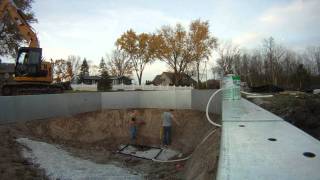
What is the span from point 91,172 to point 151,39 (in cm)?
4912

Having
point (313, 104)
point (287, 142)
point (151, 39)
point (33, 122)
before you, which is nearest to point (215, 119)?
point (313, 104)

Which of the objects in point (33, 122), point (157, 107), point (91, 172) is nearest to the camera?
point (91, 172)

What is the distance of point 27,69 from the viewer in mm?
22125

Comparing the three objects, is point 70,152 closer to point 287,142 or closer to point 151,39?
point 287,142

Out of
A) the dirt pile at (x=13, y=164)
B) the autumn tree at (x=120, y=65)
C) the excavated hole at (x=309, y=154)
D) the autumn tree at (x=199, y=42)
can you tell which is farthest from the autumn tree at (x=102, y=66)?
the excavated hole at (x=309, y=154)

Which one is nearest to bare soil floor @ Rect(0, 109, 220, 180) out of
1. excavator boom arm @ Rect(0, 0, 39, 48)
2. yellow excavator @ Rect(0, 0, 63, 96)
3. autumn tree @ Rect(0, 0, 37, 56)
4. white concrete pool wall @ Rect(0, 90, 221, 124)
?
white concrete pool wall @ Rect(0, 90, 221, 124)

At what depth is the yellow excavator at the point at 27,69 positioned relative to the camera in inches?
858

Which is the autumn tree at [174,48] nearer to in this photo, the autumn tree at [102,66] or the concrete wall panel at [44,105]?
the autumn tree at [102,66]

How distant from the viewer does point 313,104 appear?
6957mm

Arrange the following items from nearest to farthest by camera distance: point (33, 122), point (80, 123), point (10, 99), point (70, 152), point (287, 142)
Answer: point (287, 142) < point (70, 152) < point (10, 99) < point (33, 122) < point (80, 123)

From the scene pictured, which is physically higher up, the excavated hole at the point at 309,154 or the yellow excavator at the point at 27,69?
the yellow excavator at the point at 27,69

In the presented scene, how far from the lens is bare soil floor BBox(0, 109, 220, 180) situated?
1133 cm

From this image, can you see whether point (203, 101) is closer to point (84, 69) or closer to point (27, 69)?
point (27, 69)

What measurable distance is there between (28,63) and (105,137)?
739 cm
